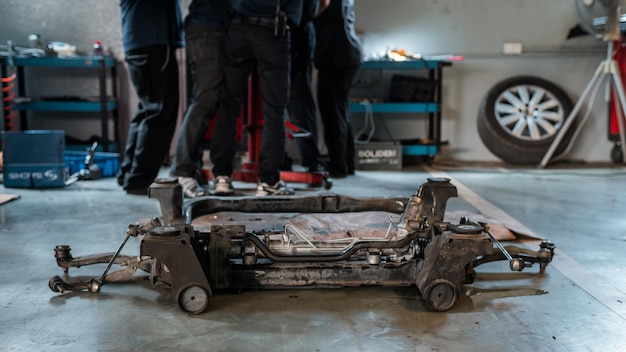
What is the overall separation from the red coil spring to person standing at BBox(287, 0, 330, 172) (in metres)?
2.78

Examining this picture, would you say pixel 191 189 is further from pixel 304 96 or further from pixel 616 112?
pixel 616 112

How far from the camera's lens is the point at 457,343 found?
6.07ft

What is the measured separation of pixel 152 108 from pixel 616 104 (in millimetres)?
4497

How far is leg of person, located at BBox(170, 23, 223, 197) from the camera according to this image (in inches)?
163

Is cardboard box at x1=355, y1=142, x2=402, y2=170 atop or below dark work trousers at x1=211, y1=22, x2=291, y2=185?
below

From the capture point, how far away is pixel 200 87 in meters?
4.17

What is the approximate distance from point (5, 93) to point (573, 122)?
5.60m

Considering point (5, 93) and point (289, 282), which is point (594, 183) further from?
point (5, 93)

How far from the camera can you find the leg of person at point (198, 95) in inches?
163

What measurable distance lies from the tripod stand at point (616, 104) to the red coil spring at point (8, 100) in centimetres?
503

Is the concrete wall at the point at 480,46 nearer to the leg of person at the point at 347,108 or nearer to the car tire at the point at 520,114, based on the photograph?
the car tire at the point at 520,114

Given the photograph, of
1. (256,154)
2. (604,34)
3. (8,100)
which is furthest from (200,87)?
(604,34)

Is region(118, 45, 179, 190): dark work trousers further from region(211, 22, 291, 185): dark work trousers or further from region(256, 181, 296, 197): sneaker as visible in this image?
region(256, 181, 296, 197): sneaker

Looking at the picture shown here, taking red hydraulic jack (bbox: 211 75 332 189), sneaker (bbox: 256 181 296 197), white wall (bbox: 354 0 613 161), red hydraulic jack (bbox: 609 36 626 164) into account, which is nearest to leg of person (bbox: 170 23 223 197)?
sneaker (bbox: 256 181 296 197)
